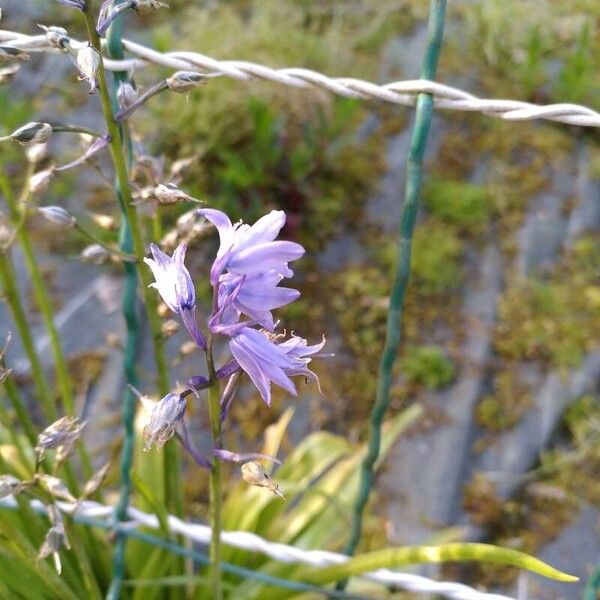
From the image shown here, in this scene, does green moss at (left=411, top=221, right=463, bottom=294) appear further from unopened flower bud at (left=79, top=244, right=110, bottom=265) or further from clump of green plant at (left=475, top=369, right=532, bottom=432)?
unopened flower bud at (left=79, top=244, right=110, bottom=265)

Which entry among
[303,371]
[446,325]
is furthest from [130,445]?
[446,325]

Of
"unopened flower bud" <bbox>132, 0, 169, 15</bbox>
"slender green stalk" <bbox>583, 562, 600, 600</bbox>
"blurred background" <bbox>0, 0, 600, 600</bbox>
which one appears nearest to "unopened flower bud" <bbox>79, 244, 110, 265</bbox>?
"unopened flower bud" <bbox>132, 0, 169, 15</bbox>

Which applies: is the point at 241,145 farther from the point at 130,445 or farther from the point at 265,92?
the point at 130,445

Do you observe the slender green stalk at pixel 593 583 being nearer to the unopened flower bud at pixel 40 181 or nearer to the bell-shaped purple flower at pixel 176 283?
the bell-shaped purple flower at pixel 176 283

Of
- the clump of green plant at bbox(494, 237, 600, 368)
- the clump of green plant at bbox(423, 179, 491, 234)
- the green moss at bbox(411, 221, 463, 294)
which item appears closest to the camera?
the clump of green plant at bbox(494, 237, 600, 368)

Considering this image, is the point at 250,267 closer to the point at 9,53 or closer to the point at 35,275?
the point at 9,53

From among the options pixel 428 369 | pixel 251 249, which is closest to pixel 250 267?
pixel 251 249
